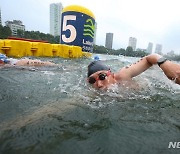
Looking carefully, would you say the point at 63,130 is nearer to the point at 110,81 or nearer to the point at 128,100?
the point at 128,100

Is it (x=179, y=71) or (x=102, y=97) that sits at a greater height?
(x=179, y=71)

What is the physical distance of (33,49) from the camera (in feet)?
40.0

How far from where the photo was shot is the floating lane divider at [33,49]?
11.0 m

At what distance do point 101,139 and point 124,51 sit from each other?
112 ft

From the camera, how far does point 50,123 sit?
98.0 inches

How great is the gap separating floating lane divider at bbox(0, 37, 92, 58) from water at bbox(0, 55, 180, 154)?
775cm

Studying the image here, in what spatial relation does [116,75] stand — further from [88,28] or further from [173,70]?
[88,28]

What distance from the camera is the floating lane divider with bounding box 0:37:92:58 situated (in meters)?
11.0

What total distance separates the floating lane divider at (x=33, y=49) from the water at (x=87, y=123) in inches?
305

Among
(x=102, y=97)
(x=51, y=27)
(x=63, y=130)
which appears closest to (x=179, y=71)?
(x=102, y=97)

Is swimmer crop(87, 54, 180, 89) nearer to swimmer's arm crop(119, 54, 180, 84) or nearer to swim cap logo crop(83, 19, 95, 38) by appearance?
swimmer's arm crop(119, 54, 180, 84)

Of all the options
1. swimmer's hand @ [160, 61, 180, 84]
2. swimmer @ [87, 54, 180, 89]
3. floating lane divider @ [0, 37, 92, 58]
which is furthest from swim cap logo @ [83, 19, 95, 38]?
swimmer's hand @ [160, 61, 180, 84]

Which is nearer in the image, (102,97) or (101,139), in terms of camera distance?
(101,139)

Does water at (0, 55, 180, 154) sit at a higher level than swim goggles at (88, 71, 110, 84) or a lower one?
lower
